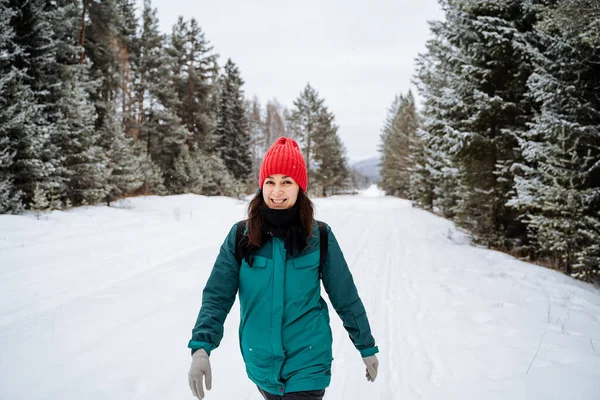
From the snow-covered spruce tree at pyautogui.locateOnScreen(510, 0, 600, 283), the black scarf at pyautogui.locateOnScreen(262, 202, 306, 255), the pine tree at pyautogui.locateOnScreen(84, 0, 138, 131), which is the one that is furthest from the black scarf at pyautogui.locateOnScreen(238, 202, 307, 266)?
the pine tree at pyautogui.locateOnScreen(84, 0, 138, 131)

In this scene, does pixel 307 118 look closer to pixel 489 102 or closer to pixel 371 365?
pixel 489 102

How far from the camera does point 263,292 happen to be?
1.81 metres

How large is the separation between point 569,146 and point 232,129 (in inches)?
972

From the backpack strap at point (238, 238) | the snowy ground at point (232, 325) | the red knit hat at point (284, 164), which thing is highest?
the red knit hat at point (284, 164)

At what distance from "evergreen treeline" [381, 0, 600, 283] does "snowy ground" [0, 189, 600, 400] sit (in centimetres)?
136

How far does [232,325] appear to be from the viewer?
167 inches

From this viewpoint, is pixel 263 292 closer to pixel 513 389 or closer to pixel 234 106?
pixel 513 389

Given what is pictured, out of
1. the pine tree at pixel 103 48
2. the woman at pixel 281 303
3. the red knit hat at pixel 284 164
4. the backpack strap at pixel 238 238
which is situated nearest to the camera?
the woman at pixel 281 303

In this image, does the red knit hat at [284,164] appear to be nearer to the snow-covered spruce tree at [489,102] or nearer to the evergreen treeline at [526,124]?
the evergreen treeline at [526,124]

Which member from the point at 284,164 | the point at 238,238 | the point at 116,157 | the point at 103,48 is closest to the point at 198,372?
the point at 238,238

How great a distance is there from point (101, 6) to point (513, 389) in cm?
2010

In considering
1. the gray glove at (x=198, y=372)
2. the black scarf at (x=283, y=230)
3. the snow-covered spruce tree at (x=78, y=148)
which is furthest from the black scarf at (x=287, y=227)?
the snow-covered spruce tree at (x=78, y=148)

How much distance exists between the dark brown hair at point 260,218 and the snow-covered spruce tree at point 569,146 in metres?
6.75

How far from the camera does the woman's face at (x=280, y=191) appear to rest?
198 centimetres
